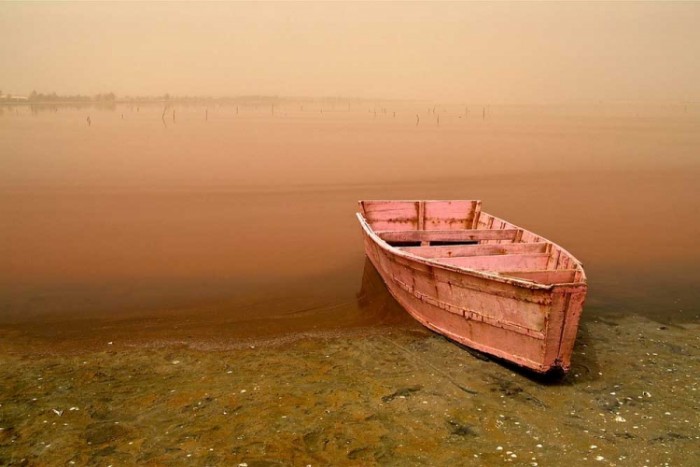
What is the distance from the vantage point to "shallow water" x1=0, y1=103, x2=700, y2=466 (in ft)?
20.6

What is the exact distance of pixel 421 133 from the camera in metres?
46.3

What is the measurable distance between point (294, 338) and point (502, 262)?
3.79 m

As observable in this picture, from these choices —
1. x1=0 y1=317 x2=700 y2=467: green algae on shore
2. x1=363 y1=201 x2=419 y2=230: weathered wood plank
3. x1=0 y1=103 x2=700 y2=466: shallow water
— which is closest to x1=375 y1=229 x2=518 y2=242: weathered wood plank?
x1=0 y1=103 x2=700 y2=466: shallow water

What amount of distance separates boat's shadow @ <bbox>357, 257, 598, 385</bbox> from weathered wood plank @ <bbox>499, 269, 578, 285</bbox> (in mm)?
1164

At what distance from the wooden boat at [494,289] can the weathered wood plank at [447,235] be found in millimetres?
20

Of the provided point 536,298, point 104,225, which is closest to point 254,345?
point 536,298

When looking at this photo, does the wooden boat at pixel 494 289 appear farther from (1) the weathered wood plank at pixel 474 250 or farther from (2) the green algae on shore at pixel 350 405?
(2) the green algae on shore at pixel 350 405

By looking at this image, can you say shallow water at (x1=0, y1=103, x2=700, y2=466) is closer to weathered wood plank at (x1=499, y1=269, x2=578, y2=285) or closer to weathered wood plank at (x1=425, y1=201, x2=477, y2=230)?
weathered wood plank at (x1=499, y1=269, x2=578, y2=285)

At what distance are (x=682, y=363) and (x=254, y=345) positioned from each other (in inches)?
257

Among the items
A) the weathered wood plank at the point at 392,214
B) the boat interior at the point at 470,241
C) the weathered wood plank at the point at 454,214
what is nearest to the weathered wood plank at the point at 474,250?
the boat interior at the point at 470,241

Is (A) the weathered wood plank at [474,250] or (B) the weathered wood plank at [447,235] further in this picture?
(B) the weathered wood plank at [447,235]

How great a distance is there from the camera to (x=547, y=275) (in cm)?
829

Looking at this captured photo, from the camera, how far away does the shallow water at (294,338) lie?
6266 millimetres

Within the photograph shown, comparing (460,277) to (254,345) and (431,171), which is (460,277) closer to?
(254,345)
